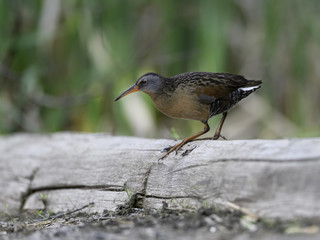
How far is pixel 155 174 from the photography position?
3588 mm

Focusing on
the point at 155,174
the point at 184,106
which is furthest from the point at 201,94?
the point at 155,174

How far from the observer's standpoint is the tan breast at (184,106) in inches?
156

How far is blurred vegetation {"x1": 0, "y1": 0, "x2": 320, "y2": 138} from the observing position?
8062 mm

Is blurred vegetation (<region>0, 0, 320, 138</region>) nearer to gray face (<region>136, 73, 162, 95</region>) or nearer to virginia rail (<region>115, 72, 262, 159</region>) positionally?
gray face (<region>136, 73, 162, 95</region>)

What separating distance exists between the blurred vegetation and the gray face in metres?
3.59

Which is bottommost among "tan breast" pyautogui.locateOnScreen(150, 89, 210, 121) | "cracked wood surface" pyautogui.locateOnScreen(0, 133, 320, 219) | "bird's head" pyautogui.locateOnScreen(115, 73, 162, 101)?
"cracked wood surface" pyautogui.locateOnScreen(0, 133, 320, 219)

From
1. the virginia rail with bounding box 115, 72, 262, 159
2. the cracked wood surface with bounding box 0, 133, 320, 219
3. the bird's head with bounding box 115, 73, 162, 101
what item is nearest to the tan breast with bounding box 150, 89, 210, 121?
the virginia rail with bounding box 115, 72, 262, 159

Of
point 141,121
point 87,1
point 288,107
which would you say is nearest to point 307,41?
point 288,107

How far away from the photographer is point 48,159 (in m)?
4.96

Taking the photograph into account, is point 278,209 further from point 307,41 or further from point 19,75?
point 19,75

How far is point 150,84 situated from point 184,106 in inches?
16.2

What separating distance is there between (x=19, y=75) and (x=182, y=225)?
256 inches

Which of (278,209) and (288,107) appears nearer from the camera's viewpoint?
(278,209)

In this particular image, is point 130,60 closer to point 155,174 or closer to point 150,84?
point 150,84
